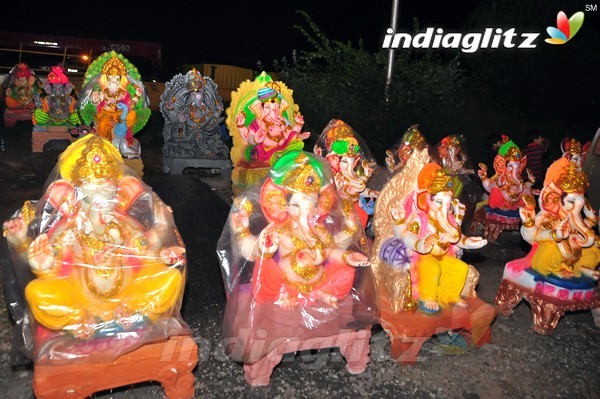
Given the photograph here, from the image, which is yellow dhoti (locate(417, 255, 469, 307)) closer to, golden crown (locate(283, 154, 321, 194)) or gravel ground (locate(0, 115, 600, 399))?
gravel ground (locate(0, 115, 600, 399))

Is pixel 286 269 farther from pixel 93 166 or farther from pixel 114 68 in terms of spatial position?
pixel 114 68

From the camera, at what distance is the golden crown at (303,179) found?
3336mm

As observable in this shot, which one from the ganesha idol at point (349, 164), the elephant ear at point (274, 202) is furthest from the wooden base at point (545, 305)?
the elephant ear at point (274, 202)

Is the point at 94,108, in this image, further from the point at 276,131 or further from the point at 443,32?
the point at 443,32

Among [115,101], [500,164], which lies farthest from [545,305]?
[115,101]

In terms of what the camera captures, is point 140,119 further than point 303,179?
Yes

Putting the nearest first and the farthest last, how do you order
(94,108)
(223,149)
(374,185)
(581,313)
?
(581,313) → (374,185) → (94,108) → (223,149)

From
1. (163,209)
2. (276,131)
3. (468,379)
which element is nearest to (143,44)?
(276,131)

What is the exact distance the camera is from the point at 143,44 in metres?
15.6

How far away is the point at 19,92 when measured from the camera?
32.8 ft

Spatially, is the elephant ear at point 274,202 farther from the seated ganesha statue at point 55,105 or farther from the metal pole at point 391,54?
the metal pole at point 391,54

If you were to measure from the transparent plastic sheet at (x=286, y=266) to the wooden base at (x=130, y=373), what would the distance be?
0.36 meters

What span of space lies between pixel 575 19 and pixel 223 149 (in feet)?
26.3

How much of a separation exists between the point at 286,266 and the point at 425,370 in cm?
131
